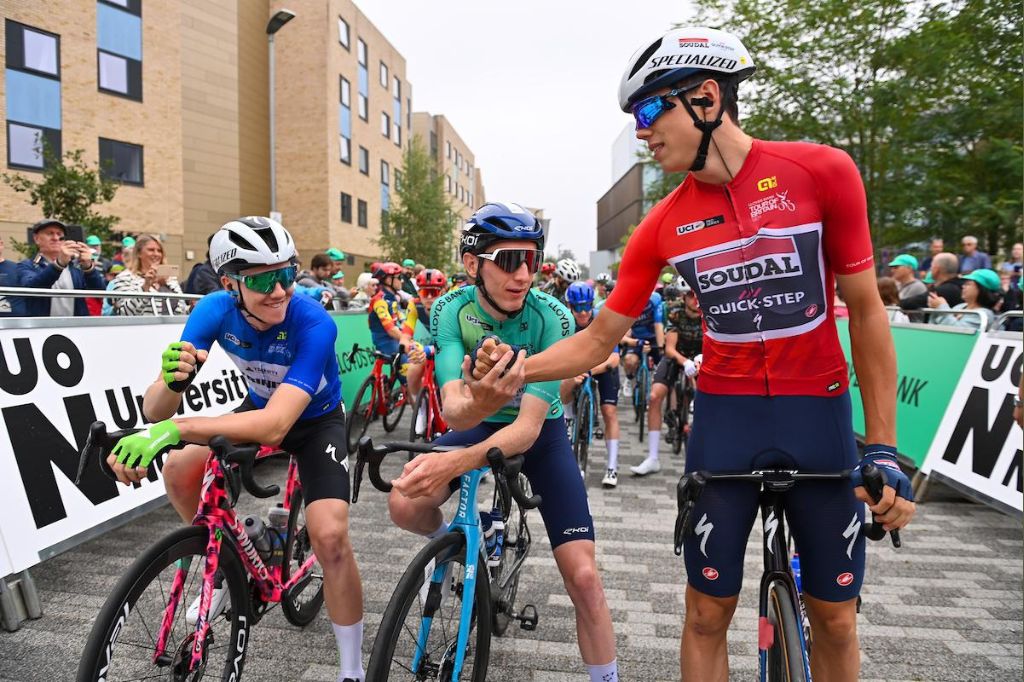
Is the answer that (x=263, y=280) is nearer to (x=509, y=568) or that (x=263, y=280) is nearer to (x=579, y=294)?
(x=509, y=568)

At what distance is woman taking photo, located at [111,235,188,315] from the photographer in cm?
688

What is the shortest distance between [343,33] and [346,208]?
923cm

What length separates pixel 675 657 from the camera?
11.7 ft

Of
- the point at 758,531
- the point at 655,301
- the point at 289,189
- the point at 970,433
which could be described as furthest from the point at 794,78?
the point at 289,189

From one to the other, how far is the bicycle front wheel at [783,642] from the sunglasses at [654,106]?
1572 millimetres

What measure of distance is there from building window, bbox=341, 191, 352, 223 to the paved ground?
3194 centimetres

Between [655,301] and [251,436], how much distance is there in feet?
24.0

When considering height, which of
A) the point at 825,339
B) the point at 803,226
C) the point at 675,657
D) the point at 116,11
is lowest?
the point at 675,657

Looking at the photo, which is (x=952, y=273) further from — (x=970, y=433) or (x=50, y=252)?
(x=50, y=252)

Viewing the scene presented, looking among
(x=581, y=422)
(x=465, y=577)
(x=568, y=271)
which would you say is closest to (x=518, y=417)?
(x=465, y=577)

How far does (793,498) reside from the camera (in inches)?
87.1

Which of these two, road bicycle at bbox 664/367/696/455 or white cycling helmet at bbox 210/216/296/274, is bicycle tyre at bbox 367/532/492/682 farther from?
road bicycle at bbox 664/367/696/455

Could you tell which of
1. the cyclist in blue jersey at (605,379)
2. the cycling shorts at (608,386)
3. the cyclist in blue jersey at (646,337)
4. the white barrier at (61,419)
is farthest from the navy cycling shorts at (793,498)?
the cyclist in blue jersey at (646,337)

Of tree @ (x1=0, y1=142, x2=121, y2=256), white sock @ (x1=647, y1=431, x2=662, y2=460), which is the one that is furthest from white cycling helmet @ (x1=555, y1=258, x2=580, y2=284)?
tree @ (x1=0, y1=142, x2=121, y2=256)
